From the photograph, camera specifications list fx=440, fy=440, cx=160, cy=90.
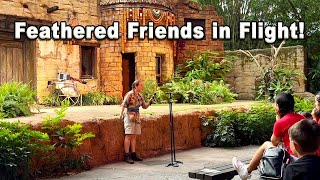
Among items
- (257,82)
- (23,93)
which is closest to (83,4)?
(23,93)

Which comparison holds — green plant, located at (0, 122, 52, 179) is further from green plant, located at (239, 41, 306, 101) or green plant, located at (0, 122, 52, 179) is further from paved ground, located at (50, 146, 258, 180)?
green plant, located at (239, 41, 306, 101)

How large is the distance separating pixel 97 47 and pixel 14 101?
682 cm

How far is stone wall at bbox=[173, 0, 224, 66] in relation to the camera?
19.0 m

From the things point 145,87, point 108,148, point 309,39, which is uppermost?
point 309,39

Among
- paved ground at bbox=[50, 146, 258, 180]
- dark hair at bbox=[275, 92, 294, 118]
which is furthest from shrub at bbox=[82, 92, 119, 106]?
dark hair at bbox=[275, 92, 294, 118]

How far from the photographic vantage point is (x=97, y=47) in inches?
609

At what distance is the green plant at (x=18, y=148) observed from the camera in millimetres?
5648

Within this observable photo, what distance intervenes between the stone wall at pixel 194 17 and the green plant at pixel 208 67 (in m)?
0.55

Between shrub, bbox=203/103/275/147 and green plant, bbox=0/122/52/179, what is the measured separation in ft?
14.4

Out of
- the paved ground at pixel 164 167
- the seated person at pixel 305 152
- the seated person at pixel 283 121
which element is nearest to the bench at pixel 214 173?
the seated person at pixel 283 121

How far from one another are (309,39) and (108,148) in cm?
1776

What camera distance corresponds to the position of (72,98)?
1387cm

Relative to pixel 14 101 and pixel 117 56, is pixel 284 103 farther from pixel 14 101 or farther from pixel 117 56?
pixel 117 56

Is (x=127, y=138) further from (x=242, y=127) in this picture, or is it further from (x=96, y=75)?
(x=96, y=75)
